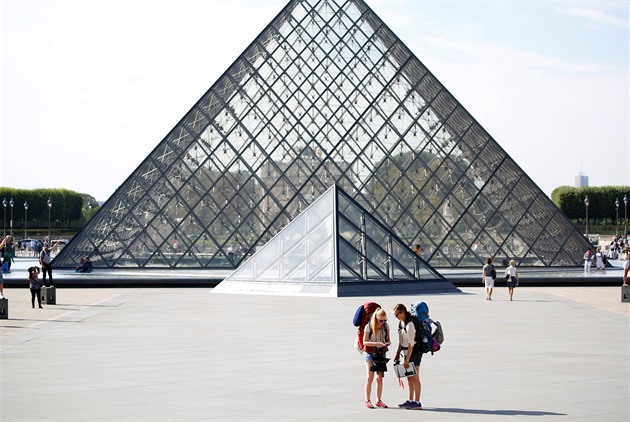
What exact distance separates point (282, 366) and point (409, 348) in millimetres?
2758

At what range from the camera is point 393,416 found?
9.09m

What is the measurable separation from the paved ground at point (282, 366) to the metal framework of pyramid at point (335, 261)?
4.99 m

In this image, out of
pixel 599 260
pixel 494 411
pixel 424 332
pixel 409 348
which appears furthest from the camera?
pixel 599 260

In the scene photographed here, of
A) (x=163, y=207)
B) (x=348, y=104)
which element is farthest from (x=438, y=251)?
(x=163, y=207)

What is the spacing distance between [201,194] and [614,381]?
2824 centimetres

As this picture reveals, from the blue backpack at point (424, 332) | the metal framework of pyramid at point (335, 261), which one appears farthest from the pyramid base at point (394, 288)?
the blue backpack at point (424, 332)

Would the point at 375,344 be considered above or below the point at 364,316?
below

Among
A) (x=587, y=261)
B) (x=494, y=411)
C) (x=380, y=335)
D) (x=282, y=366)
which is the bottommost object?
(x=494, y=411)

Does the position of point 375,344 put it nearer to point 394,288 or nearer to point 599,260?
point 394,288

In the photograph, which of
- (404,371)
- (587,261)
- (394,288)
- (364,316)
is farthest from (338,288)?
(404,371)

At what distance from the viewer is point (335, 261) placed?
26328 millimetres

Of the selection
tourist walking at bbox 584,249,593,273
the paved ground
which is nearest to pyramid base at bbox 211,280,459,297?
the paved ground

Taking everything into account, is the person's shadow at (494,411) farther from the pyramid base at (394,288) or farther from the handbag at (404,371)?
the pyramid base at (394,288)

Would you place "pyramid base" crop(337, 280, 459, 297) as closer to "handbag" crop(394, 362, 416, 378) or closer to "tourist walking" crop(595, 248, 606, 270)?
"tourist walking" crop(595, 248, 606, 270)
